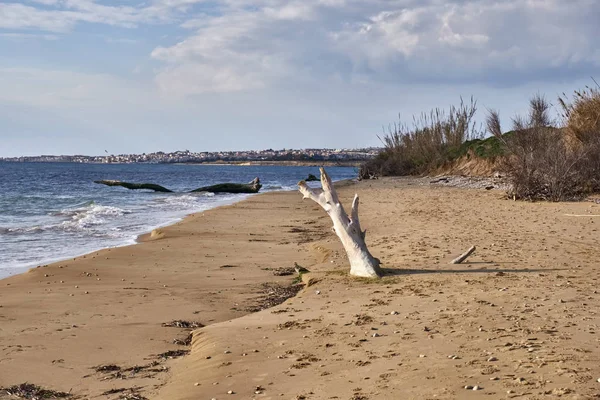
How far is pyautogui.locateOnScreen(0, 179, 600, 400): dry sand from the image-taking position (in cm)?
530

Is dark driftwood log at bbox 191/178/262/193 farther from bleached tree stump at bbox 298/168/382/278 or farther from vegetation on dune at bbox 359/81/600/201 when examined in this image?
bleached tree stump at bbox 298/168/382/278

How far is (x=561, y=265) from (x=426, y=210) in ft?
34.5

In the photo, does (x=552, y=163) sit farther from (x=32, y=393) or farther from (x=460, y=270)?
(x=32, y=393)

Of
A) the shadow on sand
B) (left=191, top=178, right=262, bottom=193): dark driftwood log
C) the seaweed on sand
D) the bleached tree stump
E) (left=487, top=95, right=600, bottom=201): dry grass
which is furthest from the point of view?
(left=191, top=178, right=262, bottom=193): dark driftwood log

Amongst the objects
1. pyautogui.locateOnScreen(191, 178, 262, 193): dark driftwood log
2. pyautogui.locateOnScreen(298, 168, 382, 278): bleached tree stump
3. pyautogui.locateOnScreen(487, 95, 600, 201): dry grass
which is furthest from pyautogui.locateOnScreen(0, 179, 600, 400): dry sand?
pyautogui.locateOnScreen(191, 178, 262, 193): dark driftwood log

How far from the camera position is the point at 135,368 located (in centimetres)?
649

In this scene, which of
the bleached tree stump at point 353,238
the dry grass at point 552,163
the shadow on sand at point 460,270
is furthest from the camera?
the dry grass at point 552,163

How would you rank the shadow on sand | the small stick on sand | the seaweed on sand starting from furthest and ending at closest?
the small stick on sand, the shadow on sand, the seaweed on sand

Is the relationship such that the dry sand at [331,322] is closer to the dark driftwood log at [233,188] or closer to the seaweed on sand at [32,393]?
the seaweed on sand at [32,393]

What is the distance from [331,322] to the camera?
743 cm

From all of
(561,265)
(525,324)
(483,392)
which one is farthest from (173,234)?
(483,392)

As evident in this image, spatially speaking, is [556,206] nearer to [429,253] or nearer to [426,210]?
[426,210]

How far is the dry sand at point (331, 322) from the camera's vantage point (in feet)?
17.4

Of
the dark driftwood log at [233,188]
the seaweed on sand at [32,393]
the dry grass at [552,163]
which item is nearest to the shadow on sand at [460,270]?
the seaweed on sand at [32,393]
